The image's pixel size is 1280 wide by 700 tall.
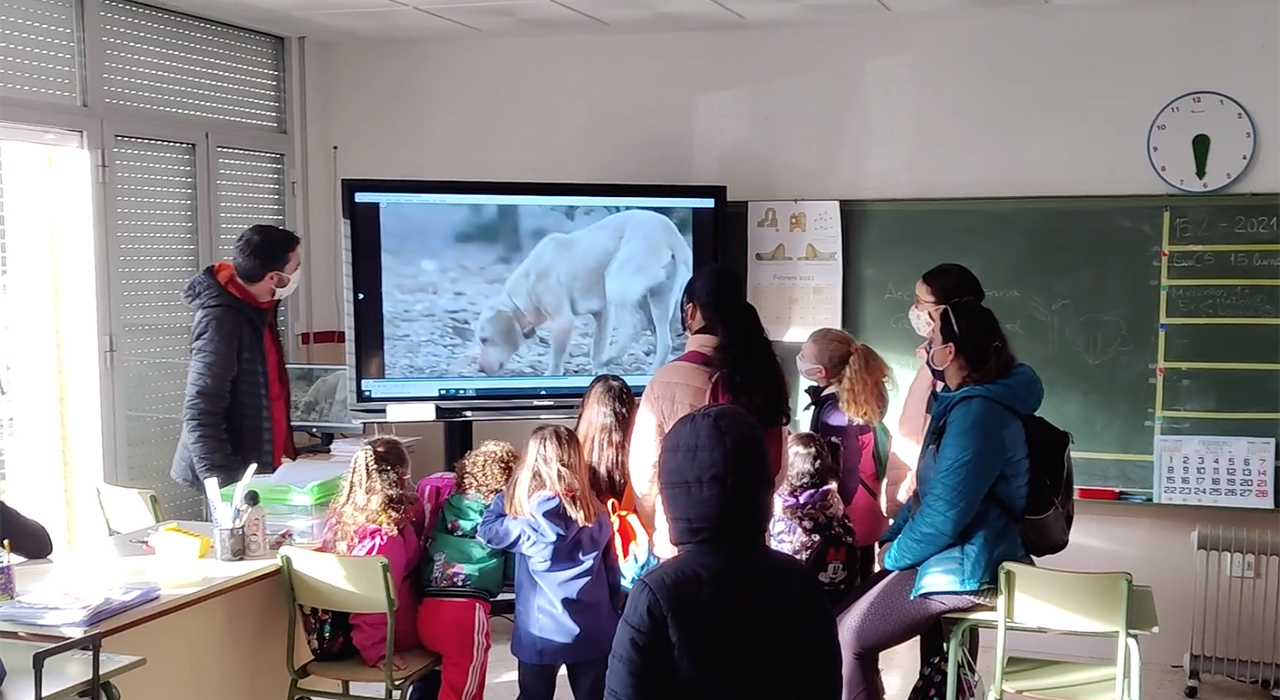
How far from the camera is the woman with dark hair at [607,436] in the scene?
3.14m

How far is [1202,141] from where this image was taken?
4043 mm

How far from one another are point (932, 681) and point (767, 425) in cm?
88

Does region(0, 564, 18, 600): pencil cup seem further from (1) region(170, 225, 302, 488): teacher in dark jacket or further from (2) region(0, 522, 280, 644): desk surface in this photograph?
(1) region(170, 225, 302, 488): teacher in dark jacket

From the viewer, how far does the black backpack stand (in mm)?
2795

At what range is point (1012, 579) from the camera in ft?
9.05

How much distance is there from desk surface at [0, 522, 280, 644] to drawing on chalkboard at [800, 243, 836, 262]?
2479 mm

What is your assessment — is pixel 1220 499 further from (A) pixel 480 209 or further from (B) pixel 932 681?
(A) pixel 480 209

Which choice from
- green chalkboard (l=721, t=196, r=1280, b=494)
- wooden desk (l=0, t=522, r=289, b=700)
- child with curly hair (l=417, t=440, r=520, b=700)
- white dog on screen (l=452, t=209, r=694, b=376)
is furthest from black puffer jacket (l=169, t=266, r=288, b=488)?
green chalkboard (l=721, t=196, r=1280, b=494)

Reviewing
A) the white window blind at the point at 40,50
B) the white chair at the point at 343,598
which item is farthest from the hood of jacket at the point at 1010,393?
the white window blind at the point at 40,50

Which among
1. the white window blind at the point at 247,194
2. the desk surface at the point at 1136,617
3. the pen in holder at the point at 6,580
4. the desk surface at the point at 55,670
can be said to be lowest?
the desk surface at the point at 1136,617

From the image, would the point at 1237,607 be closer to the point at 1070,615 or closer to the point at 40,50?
the point at 1070,615

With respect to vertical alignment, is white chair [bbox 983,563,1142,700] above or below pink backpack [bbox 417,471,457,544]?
below

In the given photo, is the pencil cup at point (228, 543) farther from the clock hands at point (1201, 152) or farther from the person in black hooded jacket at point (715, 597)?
the clock hands at point (1201, 152)

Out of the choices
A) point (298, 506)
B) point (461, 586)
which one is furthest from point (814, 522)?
point (298, 506)
